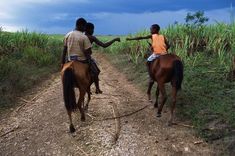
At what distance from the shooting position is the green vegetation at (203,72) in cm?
962

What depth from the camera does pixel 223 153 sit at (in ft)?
27.1

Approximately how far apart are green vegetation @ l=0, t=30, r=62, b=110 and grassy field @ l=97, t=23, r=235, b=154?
3.05m

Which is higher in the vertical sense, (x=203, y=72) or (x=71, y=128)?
(x=203, y=72)

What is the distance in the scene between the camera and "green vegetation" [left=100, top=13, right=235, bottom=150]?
962 centimetres

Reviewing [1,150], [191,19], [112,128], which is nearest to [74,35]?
[112,128]

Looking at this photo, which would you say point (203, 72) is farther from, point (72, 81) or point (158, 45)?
point (72, 81)

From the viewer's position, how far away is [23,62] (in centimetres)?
1698

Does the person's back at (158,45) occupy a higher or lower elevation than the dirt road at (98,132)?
higher

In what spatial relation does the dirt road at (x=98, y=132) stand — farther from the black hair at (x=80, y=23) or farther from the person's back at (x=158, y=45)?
the black hair at (x=80, y=23)

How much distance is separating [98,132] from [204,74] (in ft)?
15.4

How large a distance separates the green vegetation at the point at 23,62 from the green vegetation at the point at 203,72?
3.05m

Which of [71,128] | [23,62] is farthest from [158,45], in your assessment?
[23,62]

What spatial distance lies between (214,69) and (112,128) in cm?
465

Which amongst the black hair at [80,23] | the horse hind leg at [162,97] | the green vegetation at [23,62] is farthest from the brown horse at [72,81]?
the green vegetation at [23,62]
